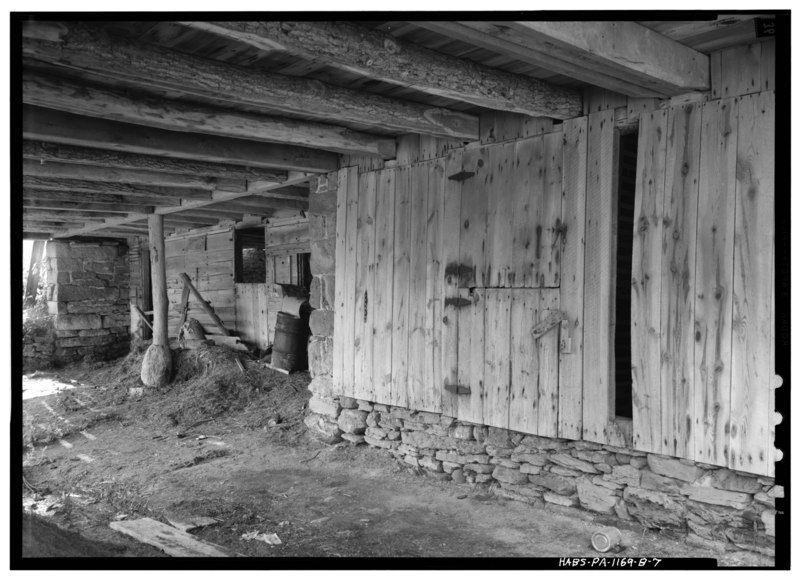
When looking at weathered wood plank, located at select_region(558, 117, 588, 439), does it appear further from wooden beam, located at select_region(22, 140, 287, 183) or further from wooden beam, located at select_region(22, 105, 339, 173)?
wooden beam, located at select_region(22, 140, 287, 183)

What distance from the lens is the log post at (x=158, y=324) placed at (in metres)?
9.03

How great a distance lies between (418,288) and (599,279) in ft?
5.14

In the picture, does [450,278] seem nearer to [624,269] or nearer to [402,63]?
[624,269]

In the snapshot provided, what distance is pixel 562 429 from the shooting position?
441 cm

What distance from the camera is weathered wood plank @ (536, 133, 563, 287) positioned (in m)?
4.44

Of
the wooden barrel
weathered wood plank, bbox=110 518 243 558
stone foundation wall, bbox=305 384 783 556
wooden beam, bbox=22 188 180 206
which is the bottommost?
weathered wood plank, bbox=110 518 243 558

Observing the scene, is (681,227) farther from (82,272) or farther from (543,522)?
(82,272)

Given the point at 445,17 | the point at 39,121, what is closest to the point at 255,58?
the point at 445,17

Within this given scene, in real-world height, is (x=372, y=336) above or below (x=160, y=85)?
below

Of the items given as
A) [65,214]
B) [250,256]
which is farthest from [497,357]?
[250,256]

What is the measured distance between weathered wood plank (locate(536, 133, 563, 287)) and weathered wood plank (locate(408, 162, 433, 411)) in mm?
1068

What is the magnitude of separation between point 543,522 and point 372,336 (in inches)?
82.7

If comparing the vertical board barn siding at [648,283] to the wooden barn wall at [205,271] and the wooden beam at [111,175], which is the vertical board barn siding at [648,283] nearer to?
the wooden beam at [111,175]

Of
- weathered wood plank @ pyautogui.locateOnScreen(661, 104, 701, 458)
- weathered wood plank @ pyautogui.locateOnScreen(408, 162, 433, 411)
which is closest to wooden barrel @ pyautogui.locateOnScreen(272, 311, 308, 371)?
weathered wood plank @ pyautogui.locateOnScreen(408, 162, 433, 411)
